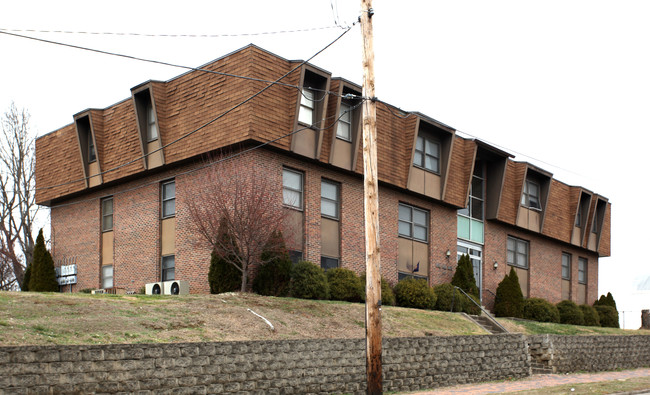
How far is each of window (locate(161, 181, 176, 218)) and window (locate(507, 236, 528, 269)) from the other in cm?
1809

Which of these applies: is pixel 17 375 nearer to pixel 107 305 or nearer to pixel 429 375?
pixel 107 305

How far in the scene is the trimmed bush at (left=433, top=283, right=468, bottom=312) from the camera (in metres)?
28.4

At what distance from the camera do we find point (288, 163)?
2548 cm

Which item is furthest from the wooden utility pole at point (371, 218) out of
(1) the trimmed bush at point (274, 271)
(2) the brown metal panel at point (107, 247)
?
(2) the brown metal panel at point (107, 247)

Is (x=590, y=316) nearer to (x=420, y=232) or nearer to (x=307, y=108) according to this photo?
(x=420, y=232)

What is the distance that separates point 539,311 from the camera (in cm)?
3394

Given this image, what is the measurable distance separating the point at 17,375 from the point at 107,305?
5145mm

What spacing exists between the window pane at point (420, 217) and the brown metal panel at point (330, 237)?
16.5 ft

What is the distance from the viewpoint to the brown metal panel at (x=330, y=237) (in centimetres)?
2672

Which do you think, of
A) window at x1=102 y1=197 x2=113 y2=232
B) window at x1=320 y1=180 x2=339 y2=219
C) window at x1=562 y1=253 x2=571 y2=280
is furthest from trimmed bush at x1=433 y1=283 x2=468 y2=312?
window at x1=562 y1=253 x2=571 y2=280

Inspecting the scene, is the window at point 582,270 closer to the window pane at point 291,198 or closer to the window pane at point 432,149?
the window pane at point 432,149

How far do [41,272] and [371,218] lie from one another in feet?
63.4

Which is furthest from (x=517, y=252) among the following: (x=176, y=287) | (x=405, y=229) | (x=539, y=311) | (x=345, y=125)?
(x=176, y=287)

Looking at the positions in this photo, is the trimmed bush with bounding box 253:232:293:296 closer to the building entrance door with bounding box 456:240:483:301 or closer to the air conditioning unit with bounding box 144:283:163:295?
the air conditioning unit with bounding box 144:283:163:295
